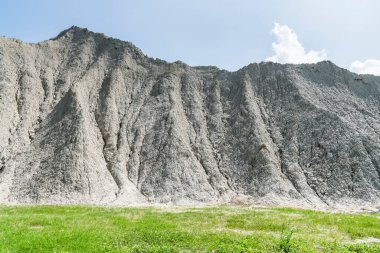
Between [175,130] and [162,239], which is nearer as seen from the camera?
[162,239]

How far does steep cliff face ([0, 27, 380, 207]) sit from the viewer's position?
48844 mm

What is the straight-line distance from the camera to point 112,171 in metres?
52.7

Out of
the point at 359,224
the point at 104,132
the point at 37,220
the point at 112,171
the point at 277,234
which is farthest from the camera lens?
the point at 104,132

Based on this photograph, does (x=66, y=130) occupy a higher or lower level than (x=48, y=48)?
lower

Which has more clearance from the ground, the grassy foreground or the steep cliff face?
the steep cliff face

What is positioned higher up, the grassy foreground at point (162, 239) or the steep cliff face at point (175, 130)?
the steep cliff face at point (175, 130)

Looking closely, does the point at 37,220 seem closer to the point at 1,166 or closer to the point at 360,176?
the point at 1,166

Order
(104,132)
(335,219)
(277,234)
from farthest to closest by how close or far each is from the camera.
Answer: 1. (104,132)
2. (335,219)
3. (277,234)

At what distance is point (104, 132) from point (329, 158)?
34966 millimetres

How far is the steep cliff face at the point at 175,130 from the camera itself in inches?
1923

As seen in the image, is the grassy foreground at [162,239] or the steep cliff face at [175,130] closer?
the grassy foreground at [162,239]

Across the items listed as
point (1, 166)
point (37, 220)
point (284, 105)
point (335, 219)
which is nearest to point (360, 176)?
point (284, 105)

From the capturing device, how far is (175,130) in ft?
195

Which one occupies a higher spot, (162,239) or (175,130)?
(175,130)
